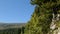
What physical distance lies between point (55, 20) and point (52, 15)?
2643mm

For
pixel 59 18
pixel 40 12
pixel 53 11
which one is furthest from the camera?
pixel 40 12

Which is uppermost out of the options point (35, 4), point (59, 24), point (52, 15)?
point (35, 4)

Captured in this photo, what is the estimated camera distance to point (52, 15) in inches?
1288

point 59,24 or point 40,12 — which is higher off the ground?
point 40,12

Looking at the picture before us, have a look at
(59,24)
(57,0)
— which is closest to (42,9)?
(57,0)

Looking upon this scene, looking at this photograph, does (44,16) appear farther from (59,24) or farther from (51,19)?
(59,24)

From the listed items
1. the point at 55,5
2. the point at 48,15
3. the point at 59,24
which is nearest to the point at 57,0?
the point at 55,5

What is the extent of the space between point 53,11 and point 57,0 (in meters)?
1.95

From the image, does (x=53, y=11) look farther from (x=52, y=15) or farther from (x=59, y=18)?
(x=59, y=18)

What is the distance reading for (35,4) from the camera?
36.3 metres

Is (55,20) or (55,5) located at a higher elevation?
(55,5)

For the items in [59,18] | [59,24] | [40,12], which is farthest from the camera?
[40,12]

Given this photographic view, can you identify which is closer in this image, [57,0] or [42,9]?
[57,0]

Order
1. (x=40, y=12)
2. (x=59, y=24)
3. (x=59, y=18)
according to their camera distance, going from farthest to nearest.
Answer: (x=40, y=12), (x=59, y=18), (x=59, y=24)
